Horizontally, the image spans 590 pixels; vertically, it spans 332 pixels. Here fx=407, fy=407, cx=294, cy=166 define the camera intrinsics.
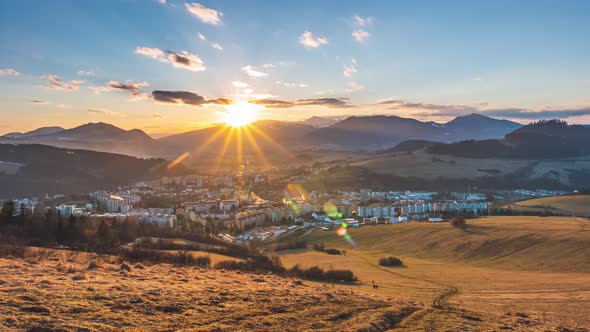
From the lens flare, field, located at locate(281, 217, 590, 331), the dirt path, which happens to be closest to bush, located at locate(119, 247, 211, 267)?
field, located at locate(281, 217, 590, 331)

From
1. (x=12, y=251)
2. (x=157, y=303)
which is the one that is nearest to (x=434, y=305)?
(x=157, y=303)

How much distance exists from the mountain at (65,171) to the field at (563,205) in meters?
102

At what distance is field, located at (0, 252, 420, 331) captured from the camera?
30.2 feet

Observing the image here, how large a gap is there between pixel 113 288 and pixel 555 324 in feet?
46.2

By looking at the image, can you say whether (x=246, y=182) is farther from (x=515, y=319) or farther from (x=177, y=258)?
(x=515, y=319)

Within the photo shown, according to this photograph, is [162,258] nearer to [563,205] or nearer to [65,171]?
[563,205]

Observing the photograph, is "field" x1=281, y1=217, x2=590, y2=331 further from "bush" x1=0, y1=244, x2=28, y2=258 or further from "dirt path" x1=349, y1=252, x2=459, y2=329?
"bush" x1=0, y1=244, x2=28, y2=258

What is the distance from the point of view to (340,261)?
3722 centimetres

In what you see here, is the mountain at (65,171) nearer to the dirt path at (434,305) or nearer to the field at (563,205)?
the dirt path at (434,305)

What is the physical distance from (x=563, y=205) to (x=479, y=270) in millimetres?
55044

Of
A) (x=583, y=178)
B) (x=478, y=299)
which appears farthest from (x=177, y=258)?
(x=583, y=178)

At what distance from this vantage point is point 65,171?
116 metres

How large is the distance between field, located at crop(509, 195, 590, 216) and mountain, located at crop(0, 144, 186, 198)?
102 m

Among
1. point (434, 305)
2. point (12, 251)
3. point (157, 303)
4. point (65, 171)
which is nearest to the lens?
point (157, 303)
